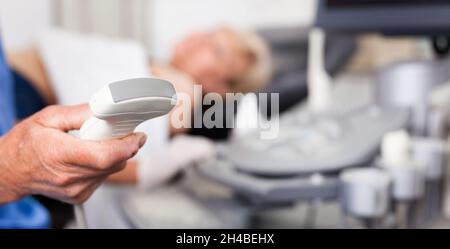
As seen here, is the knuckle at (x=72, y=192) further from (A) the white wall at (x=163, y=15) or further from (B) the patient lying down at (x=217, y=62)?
(A) the white wall at (x=163, y=15)

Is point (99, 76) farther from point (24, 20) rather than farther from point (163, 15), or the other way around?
point (163, 15)

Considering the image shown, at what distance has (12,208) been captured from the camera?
0.46 metres

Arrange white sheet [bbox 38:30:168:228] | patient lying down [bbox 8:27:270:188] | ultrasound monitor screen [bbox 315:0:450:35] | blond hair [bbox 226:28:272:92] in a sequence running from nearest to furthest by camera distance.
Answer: white sheet [bbox 38:30:168:228], ultrasound monitor screen [bbox 315:0:450:35], patient lying down [bbox 8:27:270:188], blond hair [bbox 226:28:272:92]

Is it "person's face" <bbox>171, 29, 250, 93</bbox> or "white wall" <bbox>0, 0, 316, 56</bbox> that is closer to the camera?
"person's face" <bbox>171, 29, 250, 93</bbox>

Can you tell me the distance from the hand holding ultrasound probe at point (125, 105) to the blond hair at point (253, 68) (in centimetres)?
79

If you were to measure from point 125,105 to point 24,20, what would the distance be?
1484 mm

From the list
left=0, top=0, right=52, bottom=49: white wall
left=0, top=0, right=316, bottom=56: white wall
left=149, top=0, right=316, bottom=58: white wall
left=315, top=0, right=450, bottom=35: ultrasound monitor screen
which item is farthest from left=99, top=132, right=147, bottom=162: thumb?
left=149, top=0, right=316, bottom=58: white wall

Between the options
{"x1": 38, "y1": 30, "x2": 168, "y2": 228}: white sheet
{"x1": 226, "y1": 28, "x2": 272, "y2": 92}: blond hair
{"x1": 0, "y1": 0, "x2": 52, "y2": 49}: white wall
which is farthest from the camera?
{"x1": 0, "y1": 0, "x2": 52, "y2": 49}: white wall

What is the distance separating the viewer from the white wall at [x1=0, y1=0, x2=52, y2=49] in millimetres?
1437

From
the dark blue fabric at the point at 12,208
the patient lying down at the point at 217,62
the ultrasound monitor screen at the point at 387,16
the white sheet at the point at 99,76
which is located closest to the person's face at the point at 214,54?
the patient lying down at the point at 217,62

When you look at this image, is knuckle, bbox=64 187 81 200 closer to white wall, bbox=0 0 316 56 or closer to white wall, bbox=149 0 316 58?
white wall, bbox=0 0 316 56

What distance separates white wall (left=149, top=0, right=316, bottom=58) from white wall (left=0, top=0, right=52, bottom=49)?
0.41 meters

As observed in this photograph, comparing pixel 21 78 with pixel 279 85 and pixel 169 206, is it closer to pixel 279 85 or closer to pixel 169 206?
pixel 169 206

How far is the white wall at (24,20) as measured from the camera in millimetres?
1437
